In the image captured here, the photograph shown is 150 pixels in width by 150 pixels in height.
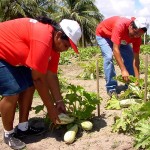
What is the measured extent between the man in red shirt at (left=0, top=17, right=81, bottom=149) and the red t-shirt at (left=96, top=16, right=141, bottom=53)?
4.55ft

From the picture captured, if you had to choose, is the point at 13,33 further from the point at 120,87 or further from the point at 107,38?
the point at 120,87

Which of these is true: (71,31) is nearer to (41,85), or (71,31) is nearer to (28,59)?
(28,59)

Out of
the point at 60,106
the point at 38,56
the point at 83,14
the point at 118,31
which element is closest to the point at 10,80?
the point at 38,56

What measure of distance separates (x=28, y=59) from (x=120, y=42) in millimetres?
2165

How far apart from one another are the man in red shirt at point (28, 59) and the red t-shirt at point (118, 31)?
1386 millimetres

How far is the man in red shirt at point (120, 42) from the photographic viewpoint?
474cm

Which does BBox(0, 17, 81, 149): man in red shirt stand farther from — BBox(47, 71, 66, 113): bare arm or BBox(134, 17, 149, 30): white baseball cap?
BBox(134, 17, 149, 30): white baseball cap

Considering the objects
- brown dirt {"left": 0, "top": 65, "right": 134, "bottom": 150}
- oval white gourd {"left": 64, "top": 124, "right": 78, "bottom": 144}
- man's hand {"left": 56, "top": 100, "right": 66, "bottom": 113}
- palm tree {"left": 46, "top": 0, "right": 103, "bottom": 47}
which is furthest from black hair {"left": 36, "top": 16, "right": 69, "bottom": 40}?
palm tree {"left": 46, "top": 0, "right": 103, "bottom": 47}

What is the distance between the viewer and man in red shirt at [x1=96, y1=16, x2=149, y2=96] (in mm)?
4738

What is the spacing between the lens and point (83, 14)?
33.3 meters

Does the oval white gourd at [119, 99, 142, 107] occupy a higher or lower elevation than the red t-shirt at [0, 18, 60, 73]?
lower

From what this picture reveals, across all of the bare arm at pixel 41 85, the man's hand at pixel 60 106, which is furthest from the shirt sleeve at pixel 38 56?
the man's hand at pixel 60 106

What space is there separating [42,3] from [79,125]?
2518 cm

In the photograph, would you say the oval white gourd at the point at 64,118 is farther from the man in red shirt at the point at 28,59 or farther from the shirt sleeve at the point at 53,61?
the shirt sleeve at the point at 53,61
